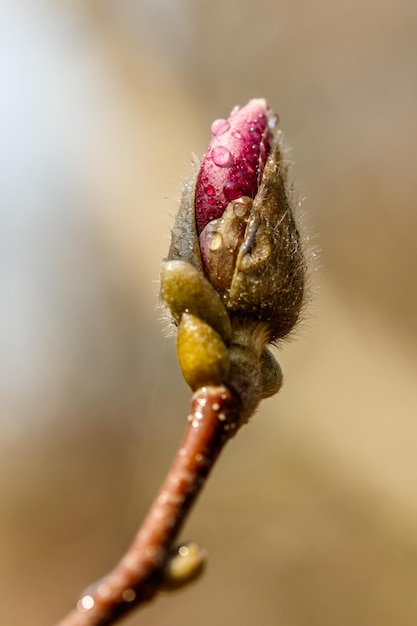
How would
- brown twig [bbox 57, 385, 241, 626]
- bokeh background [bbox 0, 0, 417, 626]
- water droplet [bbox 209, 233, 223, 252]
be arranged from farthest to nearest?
bokeh background [bbox 0, 0, 417, 626]
water droplet [bbox 209, 233, 223, 252]
brown twig [bbox 57, 385, 241, 626]

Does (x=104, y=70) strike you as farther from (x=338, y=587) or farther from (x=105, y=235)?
(x=338, y=587)

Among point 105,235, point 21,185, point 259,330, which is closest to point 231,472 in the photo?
point 105,235

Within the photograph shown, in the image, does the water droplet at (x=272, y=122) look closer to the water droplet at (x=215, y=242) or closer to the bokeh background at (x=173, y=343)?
the water droplet at (x=215, y=242)

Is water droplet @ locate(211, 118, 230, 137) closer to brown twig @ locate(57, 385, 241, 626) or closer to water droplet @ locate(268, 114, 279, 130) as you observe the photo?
water droplet @ locate(268, 114, 279, 130)

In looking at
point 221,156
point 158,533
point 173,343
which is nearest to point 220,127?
point 221,156

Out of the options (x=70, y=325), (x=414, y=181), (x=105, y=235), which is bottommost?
(x=414, y=181)

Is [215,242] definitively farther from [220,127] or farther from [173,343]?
[173,343]

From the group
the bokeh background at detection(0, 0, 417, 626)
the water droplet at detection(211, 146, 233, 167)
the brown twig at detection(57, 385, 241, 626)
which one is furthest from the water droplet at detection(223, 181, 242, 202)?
the bokeh background at detection(0, 0, 417, 626)
